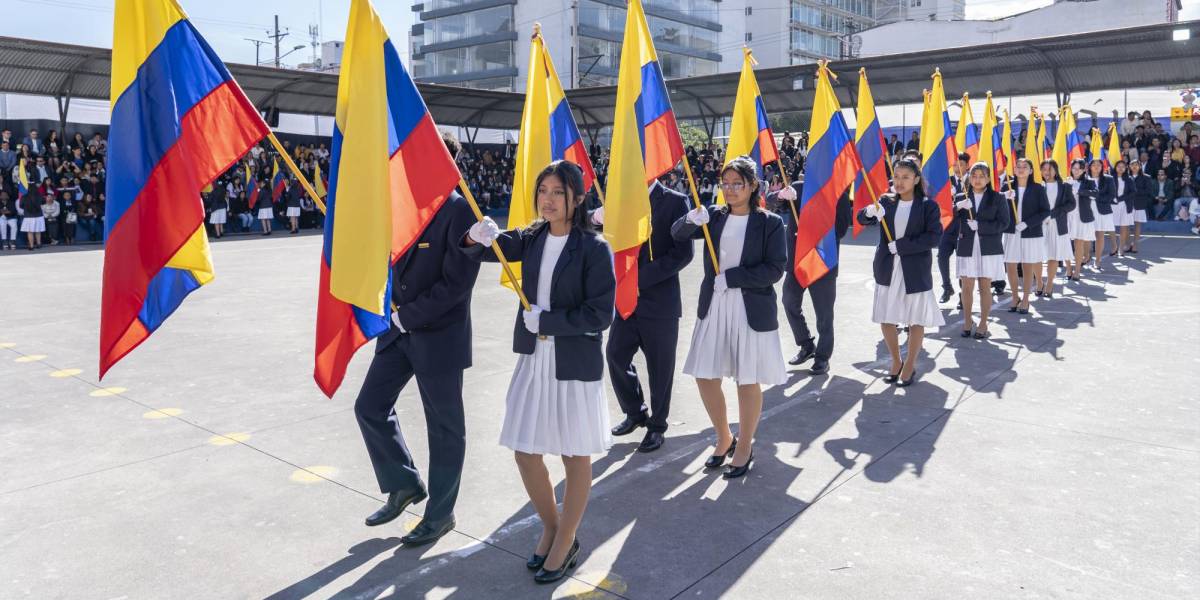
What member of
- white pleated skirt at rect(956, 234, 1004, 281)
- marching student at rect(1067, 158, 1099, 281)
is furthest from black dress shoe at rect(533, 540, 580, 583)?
marching student at rect(1067, 158, 1099, 281)

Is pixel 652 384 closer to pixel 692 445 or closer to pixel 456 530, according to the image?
pixel 692 445

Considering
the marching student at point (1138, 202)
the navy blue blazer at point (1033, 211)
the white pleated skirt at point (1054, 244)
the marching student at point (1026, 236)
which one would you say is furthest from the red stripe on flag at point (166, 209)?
the marching student at point (1138, 202)

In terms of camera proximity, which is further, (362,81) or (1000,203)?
(1000,203)

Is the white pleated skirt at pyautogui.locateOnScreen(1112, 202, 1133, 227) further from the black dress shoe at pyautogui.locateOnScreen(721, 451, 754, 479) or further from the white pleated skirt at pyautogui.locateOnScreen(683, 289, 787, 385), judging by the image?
the black dress shoe at pyautogui.locateOnScreen(721, 451, 754, 479)

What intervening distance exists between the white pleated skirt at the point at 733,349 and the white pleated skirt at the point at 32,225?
67.6 ft

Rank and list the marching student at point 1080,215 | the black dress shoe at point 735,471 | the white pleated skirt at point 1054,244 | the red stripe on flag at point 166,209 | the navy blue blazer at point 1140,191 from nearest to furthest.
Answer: the red stripe on flag at point 166,209
the black dress shoe at point 735,471
the white pleated skirt at point 1054,244
the marching student at point 1080,215
the navy blue blazer at point 1140,191

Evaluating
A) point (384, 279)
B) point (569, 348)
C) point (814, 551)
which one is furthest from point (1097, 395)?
point (384, 279)

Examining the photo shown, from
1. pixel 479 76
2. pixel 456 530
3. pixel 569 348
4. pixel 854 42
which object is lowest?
pixel 456 530

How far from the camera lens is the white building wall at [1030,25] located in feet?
184

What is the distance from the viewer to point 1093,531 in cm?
409

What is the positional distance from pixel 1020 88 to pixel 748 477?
71.4 ft

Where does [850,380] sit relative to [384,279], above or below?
below

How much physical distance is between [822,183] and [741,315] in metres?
1.95

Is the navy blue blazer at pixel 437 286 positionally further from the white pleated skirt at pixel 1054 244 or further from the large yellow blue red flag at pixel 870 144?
the white pleated skirt at pixel 1054 244
